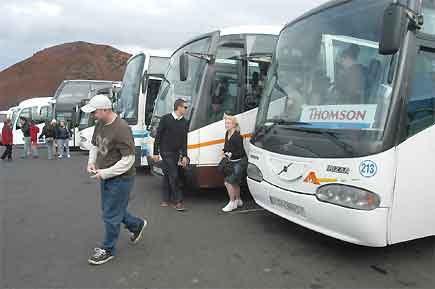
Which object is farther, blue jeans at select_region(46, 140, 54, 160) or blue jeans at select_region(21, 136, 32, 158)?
blue jeans at select_region(21, 136, 32, 158)

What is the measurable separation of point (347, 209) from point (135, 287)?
2131 millimetres

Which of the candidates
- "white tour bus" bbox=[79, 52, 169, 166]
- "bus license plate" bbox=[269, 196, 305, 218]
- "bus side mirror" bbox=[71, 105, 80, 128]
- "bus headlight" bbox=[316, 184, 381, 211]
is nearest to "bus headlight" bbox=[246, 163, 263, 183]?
"bus license plate" bbox=[269, 196, 305, 218]

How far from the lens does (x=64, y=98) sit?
21.3 meters

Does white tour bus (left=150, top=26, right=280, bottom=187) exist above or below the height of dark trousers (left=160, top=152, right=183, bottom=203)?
above

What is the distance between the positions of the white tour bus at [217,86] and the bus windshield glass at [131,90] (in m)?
3.42

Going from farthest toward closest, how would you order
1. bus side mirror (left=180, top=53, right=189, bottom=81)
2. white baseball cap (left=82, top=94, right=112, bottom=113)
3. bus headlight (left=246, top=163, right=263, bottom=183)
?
bus side mirror (left=180, top=53, right=189, bottom=81) < bus headlight (left=246, top=163, right=263, bottom=183) < white baseball cap (left=82, top=94, right=112, bottom=113)

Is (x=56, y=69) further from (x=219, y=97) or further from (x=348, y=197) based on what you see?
(x=348, y=197)

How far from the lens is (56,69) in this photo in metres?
79.3

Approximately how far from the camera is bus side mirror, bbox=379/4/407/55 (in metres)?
3.50

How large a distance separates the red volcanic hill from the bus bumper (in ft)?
242

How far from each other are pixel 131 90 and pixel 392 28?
818 centimetres

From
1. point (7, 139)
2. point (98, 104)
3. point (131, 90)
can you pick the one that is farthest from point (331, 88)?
point (7, 139)

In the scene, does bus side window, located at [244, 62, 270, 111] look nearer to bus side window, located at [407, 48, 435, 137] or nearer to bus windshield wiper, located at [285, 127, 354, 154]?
bus windshield wiper, located at [285, 127, 354, 154]

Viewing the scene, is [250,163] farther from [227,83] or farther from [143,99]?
[143,99]
